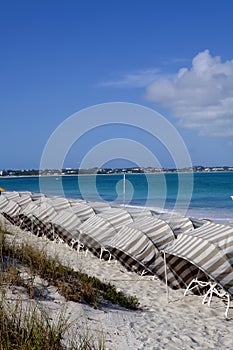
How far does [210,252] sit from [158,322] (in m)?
1.78

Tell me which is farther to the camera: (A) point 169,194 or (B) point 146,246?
(A) point 169,194

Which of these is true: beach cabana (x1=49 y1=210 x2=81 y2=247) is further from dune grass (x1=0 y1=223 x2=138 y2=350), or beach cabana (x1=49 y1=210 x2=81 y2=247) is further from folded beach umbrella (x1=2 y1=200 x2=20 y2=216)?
folded beach umbrella (x1=2 y1=200 x2=20 y2=216)

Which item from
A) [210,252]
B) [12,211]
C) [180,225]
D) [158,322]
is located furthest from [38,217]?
[158,322]

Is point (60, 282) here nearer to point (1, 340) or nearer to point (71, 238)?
point (1, 340)

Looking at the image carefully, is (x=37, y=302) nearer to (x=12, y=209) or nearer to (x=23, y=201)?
(x=12, y=209)

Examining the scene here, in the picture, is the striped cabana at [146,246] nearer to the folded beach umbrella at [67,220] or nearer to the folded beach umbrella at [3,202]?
the folded beach umbrella at [67,220]

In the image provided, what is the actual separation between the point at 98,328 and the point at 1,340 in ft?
5.19

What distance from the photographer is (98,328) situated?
19.0ft

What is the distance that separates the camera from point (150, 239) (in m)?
10.0

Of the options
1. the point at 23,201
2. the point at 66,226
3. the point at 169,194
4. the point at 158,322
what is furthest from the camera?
the point at 169,194

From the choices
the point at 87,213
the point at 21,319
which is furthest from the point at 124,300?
the point at 87,213

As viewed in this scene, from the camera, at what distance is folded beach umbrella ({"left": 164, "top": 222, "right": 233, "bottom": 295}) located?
24.6 ft

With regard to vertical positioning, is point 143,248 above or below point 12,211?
below

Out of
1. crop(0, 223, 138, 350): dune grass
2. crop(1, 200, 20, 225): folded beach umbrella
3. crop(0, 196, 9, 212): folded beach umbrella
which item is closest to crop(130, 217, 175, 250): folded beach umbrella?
crop(0, 223, 138, 350): dune grass
